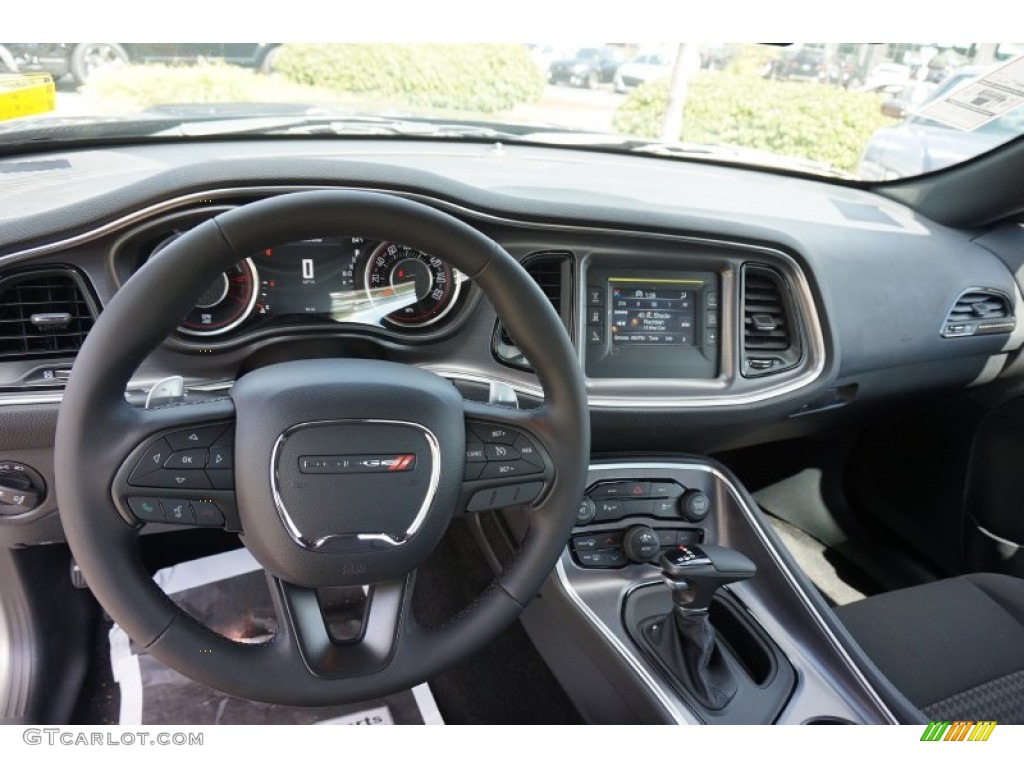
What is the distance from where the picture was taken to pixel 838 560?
258cm

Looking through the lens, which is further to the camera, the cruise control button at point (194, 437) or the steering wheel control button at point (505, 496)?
Result: the steering wheel control button at point (505, 496)

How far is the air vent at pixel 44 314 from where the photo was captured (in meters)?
1.31

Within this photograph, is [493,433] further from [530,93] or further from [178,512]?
[530,93]

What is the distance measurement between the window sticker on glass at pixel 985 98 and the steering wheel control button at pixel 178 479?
192 centimetres

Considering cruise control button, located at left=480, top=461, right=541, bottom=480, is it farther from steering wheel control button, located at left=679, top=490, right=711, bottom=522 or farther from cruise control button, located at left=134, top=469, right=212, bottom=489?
steering wheel control button, located at left=679, top=490, right=711, bottom=522

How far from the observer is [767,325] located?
175 cm

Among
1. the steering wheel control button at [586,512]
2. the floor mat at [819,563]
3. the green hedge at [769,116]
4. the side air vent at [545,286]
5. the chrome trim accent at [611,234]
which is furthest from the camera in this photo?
the green hedge at [769,116]

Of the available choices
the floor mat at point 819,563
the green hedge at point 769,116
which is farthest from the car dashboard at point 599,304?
the floor mat at point 819,563

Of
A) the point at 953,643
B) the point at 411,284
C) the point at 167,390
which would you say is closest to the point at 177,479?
the point at 167,390

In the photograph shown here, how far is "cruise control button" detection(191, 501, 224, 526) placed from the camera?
3.50 ft

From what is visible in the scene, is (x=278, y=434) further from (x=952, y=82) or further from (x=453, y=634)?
(x=952, y=82)

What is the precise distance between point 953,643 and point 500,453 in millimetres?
1126

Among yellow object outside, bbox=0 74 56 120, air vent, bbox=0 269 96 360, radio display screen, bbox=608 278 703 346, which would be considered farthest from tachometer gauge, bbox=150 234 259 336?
radio display screen, bbox=608 278 703 346

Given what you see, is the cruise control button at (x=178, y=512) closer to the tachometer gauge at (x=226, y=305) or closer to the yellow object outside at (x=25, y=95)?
the tachometer gauge at (x=226, y=305)
